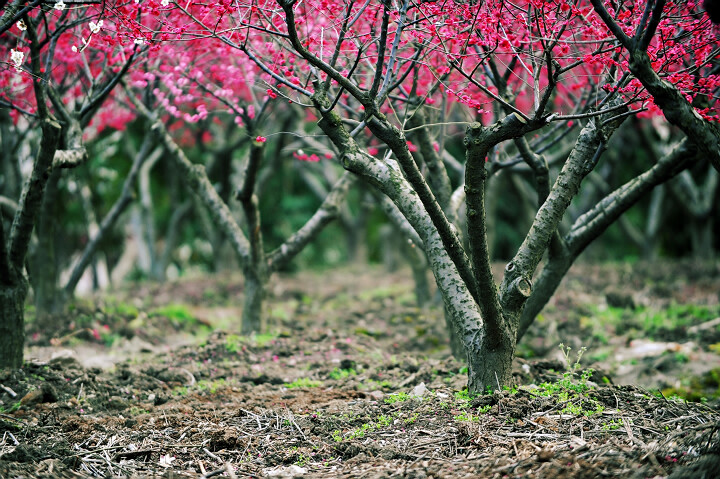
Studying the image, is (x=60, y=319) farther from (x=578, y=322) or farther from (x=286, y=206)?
(x=286, y=206)

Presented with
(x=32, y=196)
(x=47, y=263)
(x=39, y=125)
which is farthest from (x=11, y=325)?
(x=47, y=263)

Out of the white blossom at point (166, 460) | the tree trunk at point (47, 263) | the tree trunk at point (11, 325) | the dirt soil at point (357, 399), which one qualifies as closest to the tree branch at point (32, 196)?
the tree trunk at point (11, 325)

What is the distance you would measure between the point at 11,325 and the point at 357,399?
3494mm

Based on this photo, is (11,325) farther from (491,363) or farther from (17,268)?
(491,363)

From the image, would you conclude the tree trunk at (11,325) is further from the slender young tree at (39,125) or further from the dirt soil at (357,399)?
the dirt soil at (357,399)

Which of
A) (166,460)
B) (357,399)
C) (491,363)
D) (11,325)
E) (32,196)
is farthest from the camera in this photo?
(11,325)

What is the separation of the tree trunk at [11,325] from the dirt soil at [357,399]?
0.19 meters

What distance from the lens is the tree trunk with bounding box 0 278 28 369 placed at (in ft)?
19.3

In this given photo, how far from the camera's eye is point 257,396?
19.0ft

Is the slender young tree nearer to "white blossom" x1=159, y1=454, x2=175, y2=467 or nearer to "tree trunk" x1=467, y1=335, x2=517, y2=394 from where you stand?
"white blossom" x1=159, y1=454, x2=175, y2=467

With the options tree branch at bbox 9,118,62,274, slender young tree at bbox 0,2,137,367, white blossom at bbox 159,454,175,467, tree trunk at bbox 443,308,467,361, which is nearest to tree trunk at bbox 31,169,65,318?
slender young tree at bbox 0,2,137,367

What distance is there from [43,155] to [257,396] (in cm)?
299

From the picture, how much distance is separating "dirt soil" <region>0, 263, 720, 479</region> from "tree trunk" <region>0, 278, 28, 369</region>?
7.4 inches

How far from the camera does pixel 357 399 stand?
18.1 feet
